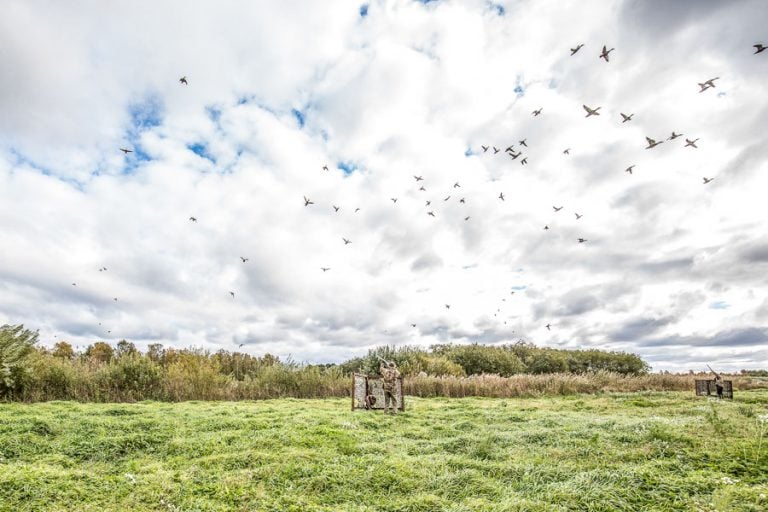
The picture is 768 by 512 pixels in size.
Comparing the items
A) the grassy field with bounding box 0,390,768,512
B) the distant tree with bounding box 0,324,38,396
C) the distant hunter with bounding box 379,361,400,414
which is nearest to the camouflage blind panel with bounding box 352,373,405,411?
the distant hunter with bounding box 379,361,400,414

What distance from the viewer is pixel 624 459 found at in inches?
324

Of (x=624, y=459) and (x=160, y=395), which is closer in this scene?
(x=624, y=459)

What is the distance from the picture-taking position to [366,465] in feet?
26.4

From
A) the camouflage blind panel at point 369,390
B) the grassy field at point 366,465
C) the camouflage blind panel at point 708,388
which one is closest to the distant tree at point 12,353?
the grassy field at point 366,465

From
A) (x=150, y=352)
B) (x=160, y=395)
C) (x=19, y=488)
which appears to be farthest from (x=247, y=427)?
(x=150, y=352)

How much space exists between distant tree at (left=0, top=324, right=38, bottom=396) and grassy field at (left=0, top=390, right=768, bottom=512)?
4877 mm

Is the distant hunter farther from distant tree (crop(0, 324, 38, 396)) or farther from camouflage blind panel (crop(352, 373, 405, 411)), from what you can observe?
distant tree (crop(0, 324, 38, 396))

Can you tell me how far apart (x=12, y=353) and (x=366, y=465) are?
49.8ft

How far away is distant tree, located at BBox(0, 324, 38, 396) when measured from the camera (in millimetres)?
15534

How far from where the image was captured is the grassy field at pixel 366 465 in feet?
20.8

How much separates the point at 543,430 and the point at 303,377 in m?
15.0

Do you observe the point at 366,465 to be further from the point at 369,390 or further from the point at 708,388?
the point at 708,388

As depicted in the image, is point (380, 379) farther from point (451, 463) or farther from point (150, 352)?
point (150, 352)

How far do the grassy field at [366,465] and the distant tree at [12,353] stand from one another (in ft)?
16.0
